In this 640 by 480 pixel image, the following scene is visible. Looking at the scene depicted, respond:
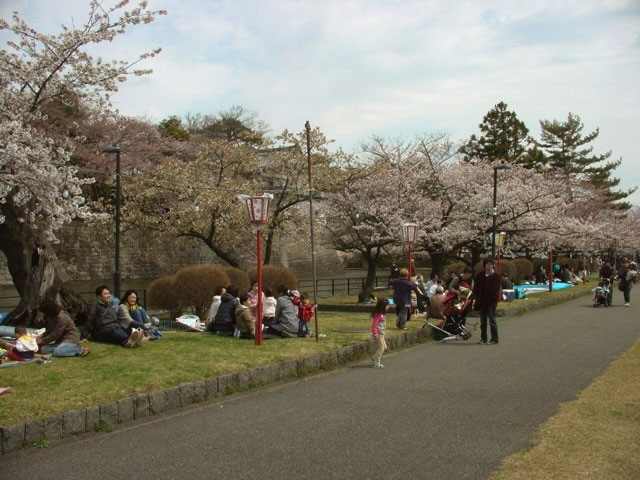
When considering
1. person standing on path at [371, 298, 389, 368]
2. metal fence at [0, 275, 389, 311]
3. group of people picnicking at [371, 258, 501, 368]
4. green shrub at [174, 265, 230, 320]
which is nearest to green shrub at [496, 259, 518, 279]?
metal fence at [0, 275, 389, 311]

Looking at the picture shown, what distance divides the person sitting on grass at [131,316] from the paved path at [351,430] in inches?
123

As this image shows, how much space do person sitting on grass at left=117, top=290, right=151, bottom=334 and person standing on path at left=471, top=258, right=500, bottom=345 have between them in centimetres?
639

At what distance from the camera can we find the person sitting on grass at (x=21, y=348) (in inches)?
325

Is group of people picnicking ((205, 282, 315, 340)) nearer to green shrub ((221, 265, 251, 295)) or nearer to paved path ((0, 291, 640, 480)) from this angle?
paved path ((0, 291, 640, 480))

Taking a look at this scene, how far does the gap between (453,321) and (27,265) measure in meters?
8.91

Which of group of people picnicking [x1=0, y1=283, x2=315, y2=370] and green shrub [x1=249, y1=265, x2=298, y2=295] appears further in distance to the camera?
green shrub [x1=249, y1=265, x2=298, y2=295]

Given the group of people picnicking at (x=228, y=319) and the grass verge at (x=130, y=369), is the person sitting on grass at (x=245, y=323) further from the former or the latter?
the grass verge at (x=130, y=369)

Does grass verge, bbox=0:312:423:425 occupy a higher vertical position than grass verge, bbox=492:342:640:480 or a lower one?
higher

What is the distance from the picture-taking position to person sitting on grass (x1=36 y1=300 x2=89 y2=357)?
28.9ft

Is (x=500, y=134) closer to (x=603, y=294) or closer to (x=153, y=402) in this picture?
(x=603, y=294)

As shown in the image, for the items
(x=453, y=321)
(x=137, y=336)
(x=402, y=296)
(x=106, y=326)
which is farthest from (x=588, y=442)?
(x=402, y=296)

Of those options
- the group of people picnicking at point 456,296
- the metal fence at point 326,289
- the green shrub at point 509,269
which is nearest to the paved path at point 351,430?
the group of people picnicking at point 456,296

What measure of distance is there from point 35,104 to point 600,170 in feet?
174

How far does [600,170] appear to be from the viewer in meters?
55.1
